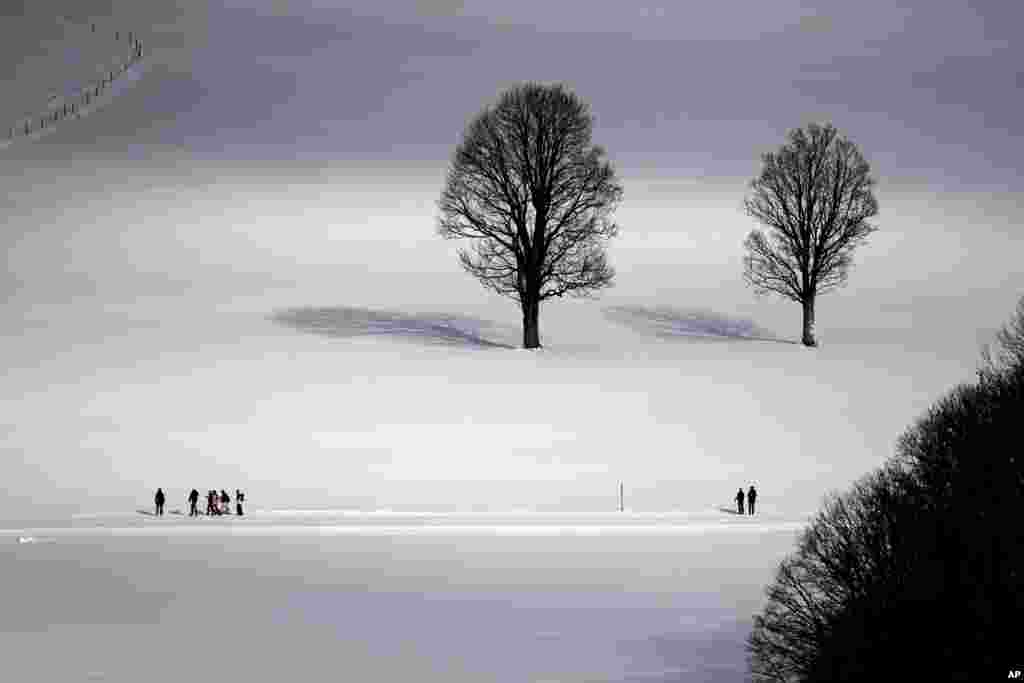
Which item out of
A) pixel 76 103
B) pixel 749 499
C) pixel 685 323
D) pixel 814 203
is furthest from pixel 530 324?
pixel 76 103

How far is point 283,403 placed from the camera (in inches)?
2638

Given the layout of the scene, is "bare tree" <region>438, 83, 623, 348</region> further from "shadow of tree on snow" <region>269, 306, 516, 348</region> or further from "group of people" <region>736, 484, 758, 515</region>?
"group of people" <region>736, 484, 758, 515</region>

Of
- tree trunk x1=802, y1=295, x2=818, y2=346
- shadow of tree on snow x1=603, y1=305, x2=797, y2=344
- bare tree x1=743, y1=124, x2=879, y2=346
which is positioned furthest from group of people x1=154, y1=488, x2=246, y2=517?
shadow of tree on snow x1=603, y1=305, x2=797, y2=344

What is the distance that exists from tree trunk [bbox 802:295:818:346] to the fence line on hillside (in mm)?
73802

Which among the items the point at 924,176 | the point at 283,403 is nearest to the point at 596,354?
the point at 283,403

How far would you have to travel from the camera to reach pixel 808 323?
83.5 metres

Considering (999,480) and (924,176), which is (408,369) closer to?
(999,480)

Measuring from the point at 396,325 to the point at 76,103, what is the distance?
68.7m

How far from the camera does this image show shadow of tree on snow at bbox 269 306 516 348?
83.2m

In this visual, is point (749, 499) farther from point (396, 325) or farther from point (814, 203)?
point (396, 325)

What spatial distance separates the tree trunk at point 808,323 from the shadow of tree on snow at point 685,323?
1526mm

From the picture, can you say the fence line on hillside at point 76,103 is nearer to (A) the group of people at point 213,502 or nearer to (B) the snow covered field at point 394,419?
(B) the snow covered field at point 394,419

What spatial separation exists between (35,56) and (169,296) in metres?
65.3

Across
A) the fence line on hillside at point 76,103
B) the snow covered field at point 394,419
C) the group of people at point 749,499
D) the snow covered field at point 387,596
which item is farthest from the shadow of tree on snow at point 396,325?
the fence line on hillside at point 76,103
